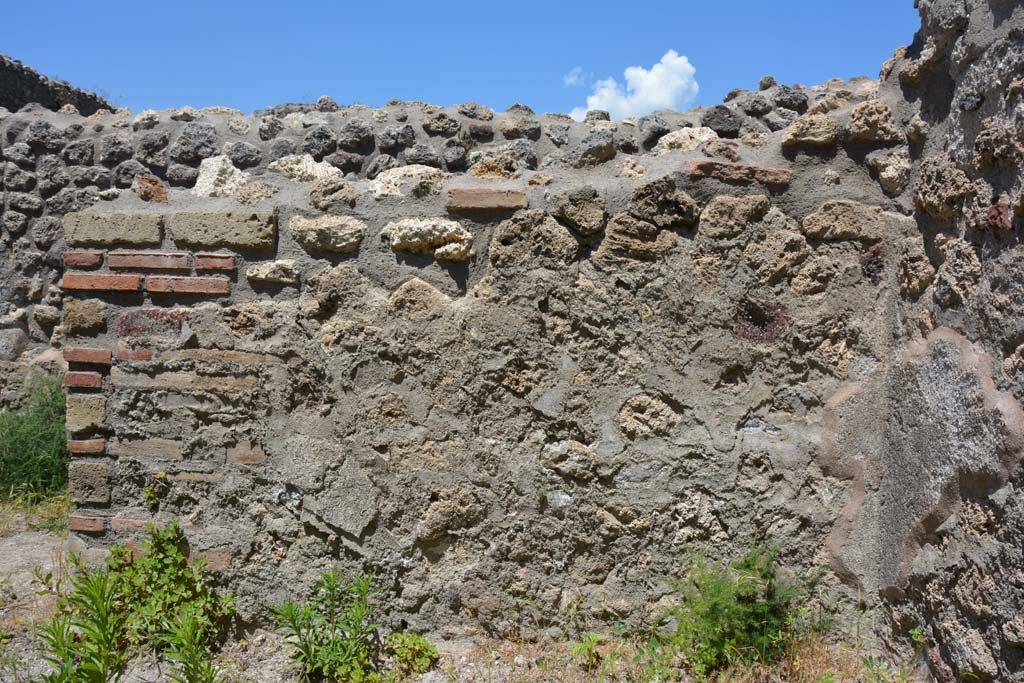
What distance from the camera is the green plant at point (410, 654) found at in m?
2.65

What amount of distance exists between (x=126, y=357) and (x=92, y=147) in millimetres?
2410

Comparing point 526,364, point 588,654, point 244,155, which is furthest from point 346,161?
point 588,654

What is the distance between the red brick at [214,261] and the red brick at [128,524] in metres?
0.98

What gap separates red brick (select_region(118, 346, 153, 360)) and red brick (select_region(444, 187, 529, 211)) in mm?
1228

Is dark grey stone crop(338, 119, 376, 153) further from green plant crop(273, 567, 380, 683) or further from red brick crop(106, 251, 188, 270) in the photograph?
green plant crop(273, 567, 380, 683)

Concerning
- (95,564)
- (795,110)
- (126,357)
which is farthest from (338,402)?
(795,110)

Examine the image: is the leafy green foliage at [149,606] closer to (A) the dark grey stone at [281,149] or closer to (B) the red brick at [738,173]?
(A) the dark grey stone at [281,149]

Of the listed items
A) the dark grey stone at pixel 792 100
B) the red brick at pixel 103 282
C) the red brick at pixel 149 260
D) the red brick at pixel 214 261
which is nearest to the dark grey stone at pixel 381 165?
the red brick at pixel 214 261

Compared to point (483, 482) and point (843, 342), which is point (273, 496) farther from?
point (843, 342)

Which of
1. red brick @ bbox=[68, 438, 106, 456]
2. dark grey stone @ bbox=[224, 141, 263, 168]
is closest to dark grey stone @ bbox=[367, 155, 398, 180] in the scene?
dark grey stone @ bbox=[224, 141, 263, 168]

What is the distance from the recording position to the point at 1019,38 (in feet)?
6.65

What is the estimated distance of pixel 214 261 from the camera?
275 cm

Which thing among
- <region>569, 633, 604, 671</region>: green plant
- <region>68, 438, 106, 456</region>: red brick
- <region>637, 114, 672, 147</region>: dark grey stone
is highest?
<region>637, 114, 672, 147</region>: dark grey stone

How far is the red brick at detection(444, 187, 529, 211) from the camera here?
2.69m
